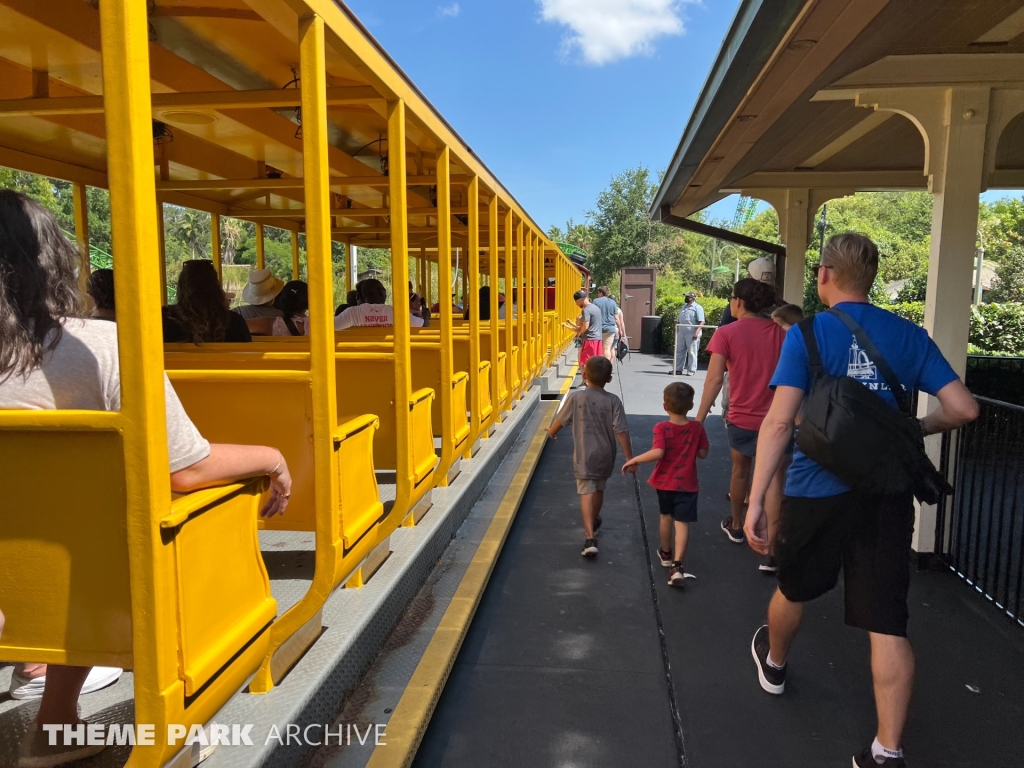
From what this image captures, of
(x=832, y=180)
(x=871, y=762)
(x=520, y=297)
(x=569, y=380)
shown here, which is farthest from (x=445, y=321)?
(x=569, y=380)

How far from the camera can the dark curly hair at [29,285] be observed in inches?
59.5

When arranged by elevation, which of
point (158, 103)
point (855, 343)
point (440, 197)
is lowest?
point (855, 343)

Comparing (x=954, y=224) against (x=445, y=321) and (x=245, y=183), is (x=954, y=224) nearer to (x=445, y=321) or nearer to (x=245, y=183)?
(x=445, y=321)

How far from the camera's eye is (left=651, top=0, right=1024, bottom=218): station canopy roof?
111 inches

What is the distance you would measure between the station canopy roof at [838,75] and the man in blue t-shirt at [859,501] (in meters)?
0.99

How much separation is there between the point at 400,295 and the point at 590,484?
1.97 meters

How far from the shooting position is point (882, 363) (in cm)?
236

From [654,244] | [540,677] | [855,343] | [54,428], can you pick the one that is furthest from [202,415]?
[654,244]

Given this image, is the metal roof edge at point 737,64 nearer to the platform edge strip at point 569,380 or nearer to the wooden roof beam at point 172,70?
the wooden roof beam at point 172,70

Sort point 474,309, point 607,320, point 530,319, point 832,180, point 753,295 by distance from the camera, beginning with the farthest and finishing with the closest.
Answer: point 607,320 < point 530,319 < point 832,180 < point 474,309 < point 753,295

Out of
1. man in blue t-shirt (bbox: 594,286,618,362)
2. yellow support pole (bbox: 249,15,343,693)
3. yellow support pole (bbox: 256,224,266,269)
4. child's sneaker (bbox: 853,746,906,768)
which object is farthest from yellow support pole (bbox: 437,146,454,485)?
man in blue t-shirt (bbox: 594,286,618,362)

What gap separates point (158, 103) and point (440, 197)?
1345 millimetres

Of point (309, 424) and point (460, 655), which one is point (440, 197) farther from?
point (460, 655)

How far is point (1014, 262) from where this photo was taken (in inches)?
1638
